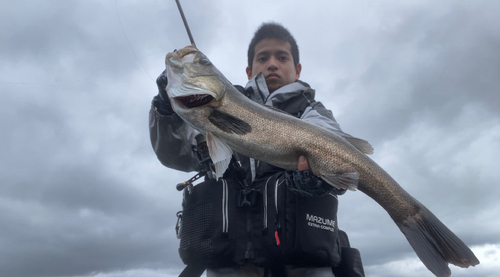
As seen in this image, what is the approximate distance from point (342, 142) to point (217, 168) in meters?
1.59

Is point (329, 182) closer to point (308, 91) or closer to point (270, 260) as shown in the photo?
point (270, 260)

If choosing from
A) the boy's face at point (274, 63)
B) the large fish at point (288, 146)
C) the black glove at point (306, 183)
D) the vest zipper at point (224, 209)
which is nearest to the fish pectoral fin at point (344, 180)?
the large fish at point (288, 146)

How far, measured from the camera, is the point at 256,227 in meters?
4.40

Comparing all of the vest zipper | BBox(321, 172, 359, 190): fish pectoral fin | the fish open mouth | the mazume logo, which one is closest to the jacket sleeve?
the fish open mouth

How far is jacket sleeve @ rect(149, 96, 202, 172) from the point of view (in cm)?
496

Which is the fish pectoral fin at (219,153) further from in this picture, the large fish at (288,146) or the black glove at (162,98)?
the black glove at (162,98)

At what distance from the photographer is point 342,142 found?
4.15 metres

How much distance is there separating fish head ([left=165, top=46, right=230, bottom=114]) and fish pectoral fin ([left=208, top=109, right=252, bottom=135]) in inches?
6.7

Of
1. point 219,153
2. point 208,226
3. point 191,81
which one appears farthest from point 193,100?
point 208,226

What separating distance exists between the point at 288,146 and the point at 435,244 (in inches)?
82.7

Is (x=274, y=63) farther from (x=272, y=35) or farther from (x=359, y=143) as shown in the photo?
(x=359, y=143)

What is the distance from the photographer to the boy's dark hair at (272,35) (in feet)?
21.9

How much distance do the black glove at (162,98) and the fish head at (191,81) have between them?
0.28m

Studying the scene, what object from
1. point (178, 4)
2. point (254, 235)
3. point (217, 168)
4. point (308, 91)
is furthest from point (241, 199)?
point (178, 4)
